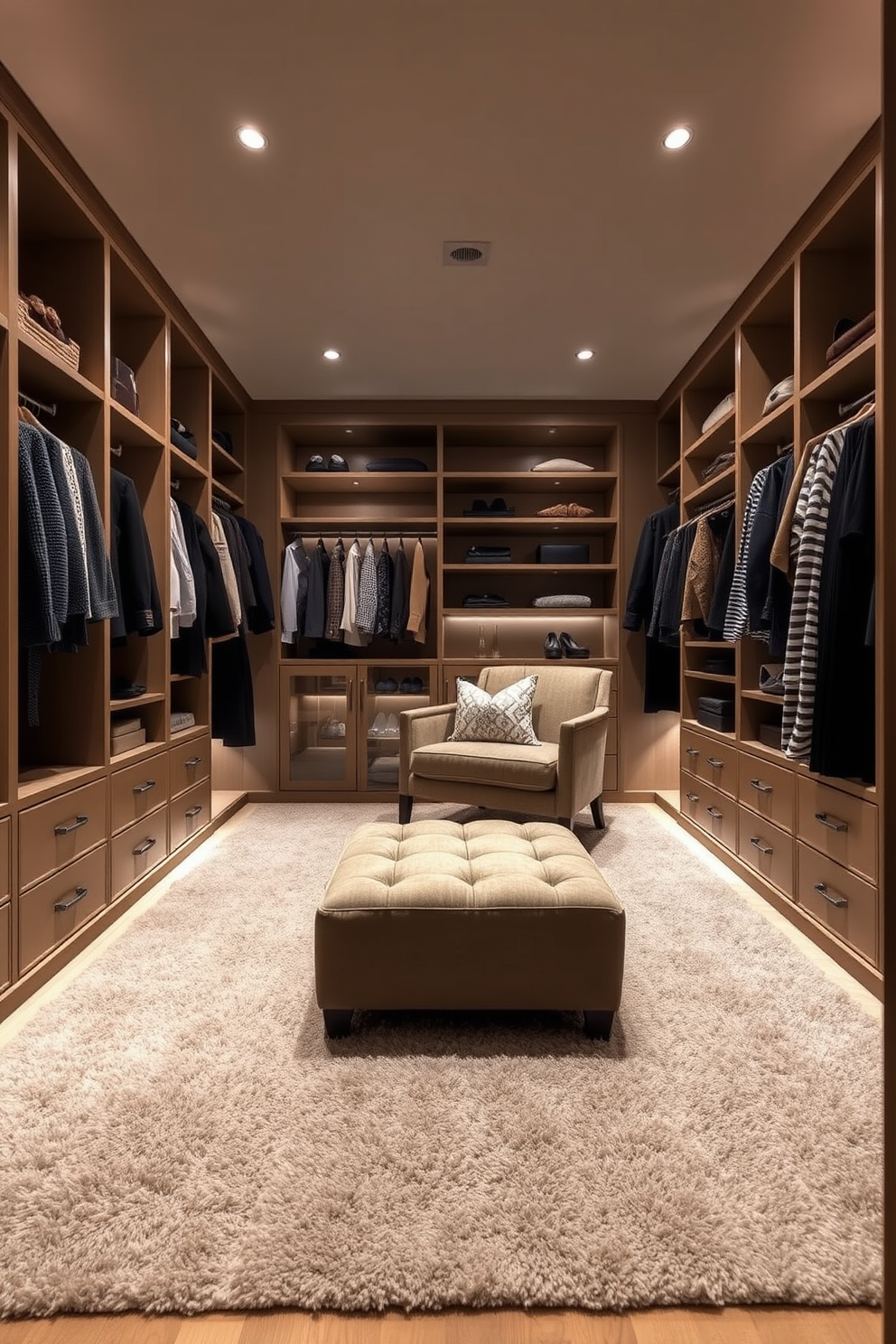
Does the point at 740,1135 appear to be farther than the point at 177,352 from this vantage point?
No

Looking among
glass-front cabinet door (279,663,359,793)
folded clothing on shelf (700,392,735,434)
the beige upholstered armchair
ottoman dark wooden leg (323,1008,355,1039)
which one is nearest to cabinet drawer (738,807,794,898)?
the beige upholstered armchair

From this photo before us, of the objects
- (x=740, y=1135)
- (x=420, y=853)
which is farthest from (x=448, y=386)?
(x=740, y=1135)

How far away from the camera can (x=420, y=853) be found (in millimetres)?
2010

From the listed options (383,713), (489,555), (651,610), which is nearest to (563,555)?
(489,555)

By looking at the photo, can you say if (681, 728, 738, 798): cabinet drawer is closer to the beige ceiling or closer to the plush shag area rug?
the plush shag area rug

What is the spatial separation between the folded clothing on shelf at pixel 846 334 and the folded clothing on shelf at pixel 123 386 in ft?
8.64

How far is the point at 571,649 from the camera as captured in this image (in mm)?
4539

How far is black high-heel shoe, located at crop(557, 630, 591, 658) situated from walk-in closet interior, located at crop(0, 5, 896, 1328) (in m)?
0.03

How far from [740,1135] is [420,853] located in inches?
39.2

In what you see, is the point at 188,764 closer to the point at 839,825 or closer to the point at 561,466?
the point at 839,825

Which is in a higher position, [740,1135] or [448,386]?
[448,386]

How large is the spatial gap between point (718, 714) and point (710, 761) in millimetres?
251

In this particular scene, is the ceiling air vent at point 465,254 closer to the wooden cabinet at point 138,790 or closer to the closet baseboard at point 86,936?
the wooden cabinet at point 138,790

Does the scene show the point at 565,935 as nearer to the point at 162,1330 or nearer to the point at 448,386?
the point at 162,1330
